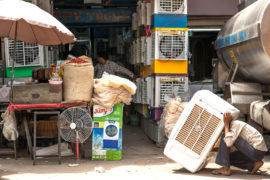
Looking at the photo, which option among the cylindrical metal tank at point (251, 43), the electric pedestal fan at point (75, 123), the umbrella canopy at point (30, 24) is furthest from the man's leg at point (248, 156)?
the umbrella canopy at point (30, 24)

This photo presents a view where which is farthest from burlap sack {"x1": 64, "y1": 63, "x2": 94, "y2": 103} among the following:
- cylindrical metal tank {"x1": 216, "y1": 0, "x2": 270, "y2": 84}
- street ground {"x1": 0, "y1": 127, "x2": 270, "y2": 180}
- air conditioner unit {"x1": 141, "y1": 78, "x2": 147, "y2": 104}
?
cylindrical metal tank {"x1": 216, "y1": 0, "x2": 270, "y2": 84}

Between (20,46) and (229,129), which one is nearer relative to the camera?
(229,129)

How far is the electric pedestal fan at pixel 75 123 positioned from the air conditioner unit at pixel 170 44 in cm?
238

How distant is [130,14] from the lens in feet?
41.0

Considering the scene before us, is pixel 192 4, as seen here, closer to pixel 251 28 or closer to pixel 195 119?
pixel 251 28

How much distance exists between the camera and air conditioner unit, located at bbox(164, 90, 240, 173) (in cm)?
609

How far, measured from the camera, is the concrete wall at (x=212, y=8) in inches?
479

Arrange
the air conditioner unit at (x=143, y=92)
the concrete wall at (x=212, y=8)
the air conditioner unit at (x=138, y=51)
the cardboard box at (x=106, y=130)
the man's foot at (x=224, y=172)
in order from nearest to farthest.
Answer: the man's foot at (x=224, y=172), the cardboard box at (x=106, y=130), the air conditioner unit at (x=143, y=92), the air conditioner unit at (x=138, y=51), the concrete wall at (x=212, y=8)

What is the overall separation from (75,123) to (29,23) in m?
1.84

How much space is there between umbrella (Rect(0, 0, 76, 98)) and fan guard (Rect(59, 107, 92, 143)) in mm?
1214

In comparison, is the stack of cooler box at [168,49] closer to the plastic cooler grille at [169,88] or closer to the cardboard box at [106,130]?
the plastic cooler grille at [169,88]

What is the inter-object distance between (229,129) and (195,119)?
550 millimetres

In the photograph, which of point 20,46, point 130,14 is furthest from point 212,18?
point 20,46

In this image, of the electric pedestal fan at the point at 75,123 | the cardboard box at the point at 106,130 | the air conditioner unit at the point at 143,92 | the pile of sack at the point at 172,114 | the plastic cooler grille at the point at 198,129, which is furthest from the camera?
the air conditioner unit at the point at 143,92
